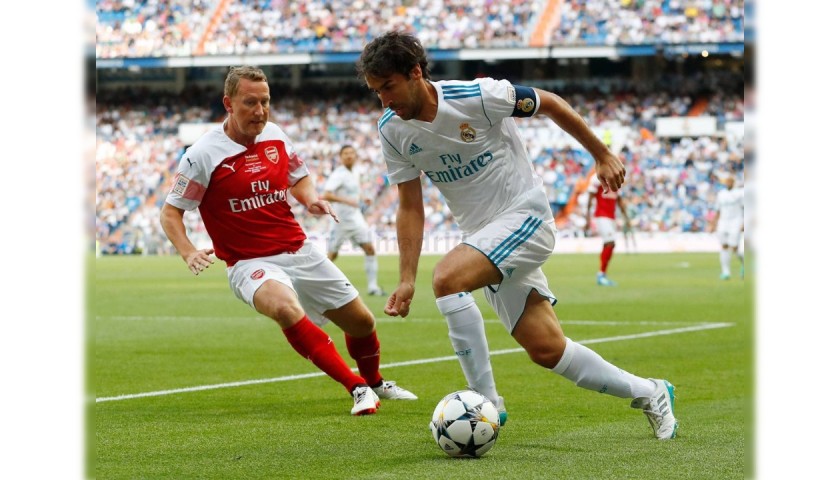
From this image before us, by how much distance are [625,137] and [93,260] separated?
41688 mm

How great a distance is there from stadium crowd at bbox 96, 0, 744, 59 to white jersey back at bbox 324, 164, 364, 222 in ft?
79.9

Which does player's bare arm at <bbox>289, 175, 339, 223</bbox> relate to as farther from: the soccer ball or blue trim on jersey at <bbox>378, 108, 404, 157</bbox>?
the soccer ball

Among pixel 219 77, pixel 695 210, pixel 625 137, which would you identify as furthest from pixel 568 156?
pixel 219 77

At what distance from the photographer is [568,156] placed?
41.3 metres

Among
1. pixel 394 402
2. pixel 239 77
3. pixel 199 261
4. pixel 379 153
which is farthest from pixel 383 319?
pixel 379 153

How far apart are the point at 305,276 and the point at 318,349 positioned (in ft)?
1.90

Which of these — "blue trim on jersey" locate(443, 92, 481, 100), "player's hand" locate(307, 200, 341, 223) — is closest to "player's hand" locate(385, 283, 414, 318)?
"blue trim on jersey" locate(443, 92, 481, 100)

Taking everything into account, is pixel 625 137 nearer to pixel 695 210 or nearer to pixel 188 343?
pixel 695 210

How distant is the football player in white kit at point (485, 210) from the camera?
16.8 ft

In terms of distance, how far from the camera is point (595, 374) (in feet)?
17.4

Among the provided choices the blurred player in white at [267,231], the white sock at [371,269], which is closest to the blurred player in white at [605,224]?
the white sock at [371,269]

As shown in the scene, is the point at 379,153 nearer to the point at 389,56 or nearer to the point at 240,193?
the point at 240,193

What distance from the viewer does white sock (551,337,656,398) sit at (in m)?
5.28

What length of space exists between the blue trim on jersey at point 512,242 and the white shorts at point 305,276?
1.88m
